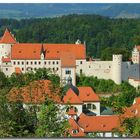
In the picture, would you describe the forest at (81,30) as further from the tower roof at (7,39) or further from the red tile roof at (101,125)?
the red tile roof at (101,125)

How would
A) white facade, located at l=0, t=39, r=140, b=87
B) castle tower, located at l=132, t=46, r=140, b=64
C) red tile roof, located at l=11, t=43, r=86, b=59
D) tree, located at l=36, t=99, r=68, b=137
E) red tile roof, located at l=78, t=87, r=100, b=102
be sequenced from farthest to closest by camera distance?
castle tower, located at l=132, t=46, r=140, b=64 → red tile roof, located at l=11, t=43, r=86, b=59 → white facade, located at l=0, t=39, r=140, b=87 → red tile roof, located at l=78, t=87, r=100, b=102 → tree, located at l=36, t=99, r=68, b=137

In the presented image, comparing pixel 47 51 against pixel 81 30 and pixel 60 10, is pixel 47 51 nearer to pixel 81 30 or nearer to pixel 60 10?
pixel 60 10

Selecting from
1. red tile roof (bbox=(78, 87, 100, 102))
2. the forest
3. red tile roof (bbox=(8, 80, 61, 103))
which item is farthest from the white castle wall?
red tile roof (bbox=(8, 80, 61, 103))

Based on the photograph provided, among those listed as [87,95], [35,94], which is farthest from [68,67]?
[35,94]

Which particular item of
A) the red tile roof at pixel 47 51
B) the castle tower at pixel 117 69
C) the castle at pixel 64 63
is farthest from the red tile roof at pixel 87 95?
the red tile roof at pixel 47 51

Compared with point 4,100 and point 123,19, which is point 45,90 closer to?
point 4,100

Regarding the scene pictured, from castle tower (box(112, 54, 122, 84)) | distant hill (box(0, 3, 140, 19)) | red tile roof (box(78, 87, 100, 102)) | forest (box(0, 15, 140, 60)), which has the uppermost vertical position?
distant hill (box(0, 3, 140, 19))

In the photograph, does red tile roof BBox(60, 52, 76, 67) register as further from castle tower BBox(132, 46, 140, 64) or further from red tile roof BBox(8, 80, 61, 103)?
red tile roof BBox(8, 80, 61, 103)
